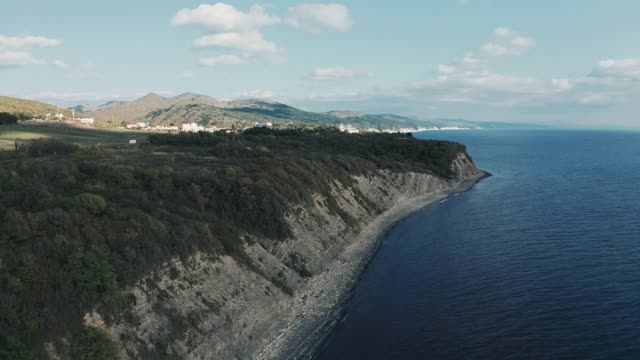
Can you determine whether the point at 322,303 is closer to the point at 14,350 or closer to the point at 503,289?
Result: the point at 503,289

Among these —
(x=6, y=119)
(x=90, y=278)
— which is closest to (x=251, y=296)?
(x=90, y=278)

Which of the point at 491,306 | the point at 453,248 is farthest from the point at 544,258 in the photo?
the point at 491,306

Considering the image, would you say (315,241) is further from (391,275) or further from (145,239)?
(145,239)

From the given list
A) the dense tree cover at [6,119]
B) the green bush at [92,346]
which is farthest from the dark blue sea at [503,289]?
the dense tree cover at [6,119]

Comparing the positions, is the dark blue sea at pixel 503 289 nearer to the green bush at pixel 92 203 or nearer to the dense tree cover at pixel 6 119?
the green bush at pixel 92 203

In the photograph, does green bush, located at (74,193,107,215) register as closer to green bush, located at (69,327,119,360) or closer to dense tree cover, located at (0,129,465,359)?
dense tree cover, located at (0,129,465,359)

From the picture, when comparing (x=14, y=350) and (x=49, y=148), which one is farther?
(x=49, y=148)
